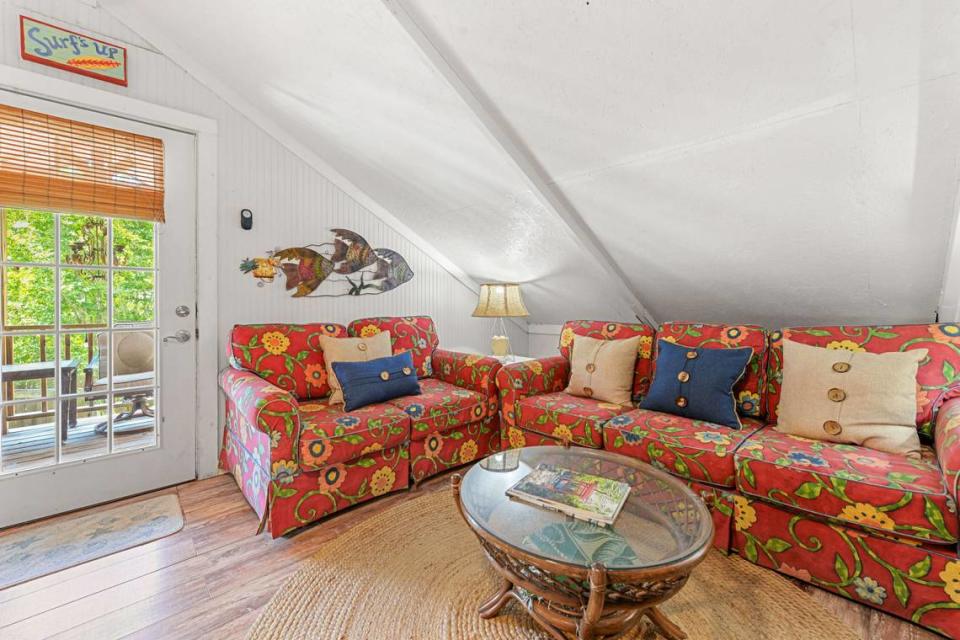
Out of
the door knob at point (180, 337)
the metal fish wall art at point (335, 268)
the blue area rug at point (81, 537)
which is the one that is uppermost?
the metal fish wall art at point (335, 268)

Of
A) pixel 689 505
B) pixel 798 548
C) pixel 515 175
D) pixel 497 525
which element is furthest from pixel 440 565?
pixel 515 175

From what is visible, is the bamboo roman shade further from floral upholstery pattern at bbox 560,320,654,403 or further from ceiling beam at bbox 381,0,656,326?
floral upholstery pattern at bbox 560,320,654,403

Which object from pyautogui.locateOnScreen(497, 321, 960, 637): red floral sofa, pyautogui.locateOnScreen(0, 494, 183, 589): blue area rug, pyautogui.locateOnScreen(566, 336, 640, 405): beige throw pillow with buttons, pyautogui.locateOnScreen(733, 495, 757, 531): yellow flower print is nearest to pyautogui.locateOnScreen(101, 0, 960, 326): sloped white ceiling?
pyautogui.locateOnScreen(497, 321, 960, 637): red floral sofa

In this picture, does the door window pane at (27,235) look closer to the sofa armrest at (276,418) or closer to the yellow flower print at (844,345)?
the sofa armrest at (276,418)

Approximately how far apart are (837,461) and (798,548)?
0.35m

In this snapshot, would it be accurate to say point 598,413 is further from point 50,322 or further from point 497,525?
point 50,322

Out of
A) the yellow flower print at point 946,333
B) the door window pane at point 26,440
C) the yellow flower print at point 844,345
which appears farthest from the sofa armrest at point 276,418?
the yellow flower print at point 946,333

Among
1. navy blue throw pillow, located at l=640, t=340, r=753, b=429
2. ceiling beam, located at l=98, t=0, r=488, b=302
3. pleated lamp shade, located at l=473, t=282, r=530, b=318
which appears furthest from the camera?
pleated lamp shade, located at l=473, t=282, r=530, b=318

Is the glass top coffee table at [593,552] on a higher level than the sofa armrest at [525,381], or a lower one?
lower

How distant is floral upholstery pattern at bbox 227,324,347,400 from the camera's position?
221 cm

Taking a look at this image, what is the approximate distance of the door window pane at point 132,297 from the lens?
2074mm

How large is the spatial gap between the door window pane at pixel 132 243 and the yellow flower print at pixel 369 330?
1.15 meters

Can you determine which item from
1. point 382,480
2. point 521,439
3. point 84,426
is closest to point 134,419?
point 84,426

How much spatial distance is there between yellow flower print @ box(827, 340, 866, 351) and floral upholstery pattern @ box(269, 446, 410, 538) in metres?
2.12
